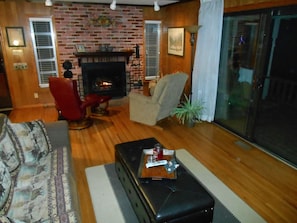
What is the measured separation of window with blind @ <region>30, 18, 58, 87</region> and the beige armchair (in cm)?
253

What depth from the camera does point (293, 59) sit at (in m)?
2.98

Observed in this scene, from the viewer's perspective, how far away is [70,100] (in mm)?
3770

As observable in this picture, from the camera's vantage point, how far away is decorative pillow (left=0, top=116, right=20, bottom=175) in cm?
204

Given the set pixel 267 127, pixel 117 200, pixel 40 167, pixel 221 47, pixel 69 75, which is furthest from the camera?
pixel 69 75

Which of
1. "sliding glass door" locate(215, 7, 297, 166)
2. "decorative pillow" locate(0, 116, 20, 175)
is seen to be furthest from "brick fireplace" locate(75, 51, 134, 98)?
"decorative pillow" locate(0, 116, 20, 175)

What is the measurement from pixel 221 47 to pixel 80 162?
→ 10.5 ft

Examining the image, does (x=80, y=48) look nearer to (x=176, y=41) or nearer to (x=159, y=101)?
(x=176, y=41)

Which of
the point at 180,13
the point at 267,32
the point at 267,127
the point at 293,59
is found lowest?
the point at 267,127

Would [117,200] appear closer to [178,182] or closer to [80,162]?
A: [178,182]

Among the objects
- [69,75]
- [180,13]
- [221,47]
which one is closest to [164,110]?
[221,47]

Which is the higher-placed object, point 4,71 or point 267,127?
point 4,71

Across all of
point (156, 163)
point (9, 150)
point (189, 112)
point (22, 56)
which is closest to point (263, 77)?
point (189, 112)

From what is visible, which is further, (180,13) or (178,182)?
(180,13)

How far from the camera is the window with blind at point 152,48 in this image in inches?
247
